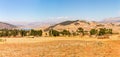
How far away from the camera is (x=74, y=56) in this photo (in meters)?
25.7

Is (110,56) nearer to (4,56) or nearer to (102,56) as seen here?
(102,56)

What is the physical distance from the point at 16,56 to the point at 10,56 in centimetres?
71

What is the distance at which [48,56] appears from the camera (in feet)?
84.8

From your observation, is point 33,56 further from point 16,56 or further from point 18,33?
point 18,33

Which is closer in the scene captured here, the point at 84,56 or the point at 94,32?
the point at 84,56

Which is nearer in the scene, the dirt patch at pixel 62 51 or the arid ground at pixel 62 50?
the dirt patch at pixel 62 51

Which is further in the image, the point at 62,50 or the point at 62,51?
the point at 62,50

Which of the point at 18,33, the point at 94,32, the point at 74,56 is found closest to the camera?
the point at 74,56

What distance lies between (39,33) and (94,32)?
30.6 metres

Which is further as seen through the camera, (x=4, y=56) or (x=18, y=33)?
(x=18, y=33)

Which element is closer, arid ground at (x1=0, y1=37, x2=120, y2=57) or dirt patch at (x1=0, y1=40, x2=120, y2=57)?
dirt patch at (x1=0, y1=40, x2=120, y2=57)

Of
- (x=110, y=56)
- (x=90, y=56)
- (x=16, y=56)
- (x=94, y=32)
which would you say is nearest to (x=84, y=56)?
(x=90, y=56)

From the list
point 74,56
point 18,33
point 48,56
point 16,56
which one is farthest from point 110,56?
point 18,33

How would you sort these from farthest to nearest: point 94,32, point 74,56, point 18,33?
1. point 18,33
2. point 94,32
3. point 74,56
